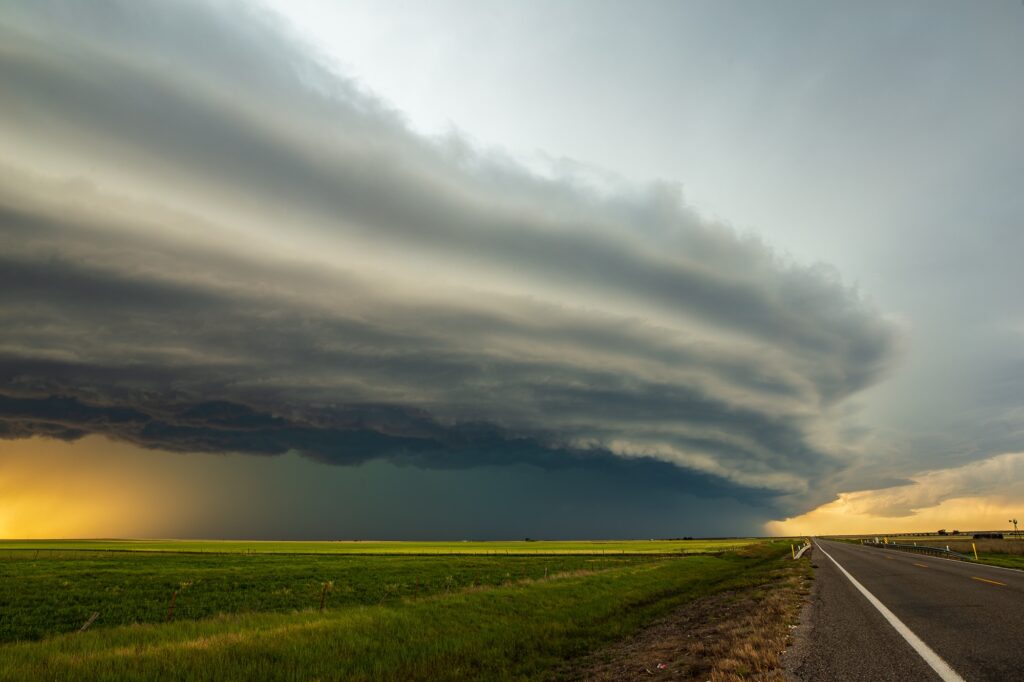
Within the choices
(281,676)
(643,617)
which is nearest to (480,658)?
(281,676)

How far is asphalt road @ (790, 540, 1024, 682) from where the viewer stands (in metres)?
8.26

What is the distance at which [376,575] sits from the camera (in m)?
49.1

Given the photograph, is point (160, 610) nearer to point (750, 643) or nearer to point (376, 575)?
point (376, 575)

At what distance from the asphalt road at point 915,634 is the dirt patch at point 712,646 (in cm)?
56

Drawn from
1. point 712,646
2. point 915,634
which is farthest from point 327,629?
point 915,634

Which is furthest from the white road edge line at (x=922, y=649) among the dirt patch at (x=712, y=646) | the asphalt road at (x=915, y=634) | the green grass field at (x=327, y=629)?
the green grass field at (x=327, y=629)

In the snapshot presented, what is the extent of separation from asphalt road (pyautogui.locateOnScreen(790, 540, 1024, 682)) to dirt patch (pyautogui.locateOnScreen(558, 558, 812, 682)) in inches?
22.0

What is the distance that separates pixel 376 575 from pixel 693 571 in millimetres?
28778

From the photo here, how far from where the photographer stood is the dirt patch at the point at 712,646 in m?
9.44

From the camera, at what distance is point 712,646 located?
39.3 feet

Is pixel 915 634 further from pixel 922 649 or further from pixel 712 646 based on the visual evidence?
pixel 712 646

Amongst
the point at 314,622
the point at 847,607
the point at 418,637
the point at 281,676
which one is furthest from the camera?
the point at 314,622

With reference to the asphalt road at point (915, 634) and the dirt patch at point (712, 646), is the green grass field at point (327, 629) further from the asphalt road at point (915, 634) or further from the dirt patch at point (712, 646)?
the asphalt road at point (915, 634)

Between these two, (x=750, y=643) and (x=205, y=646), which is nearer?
(x=750, y=643)
